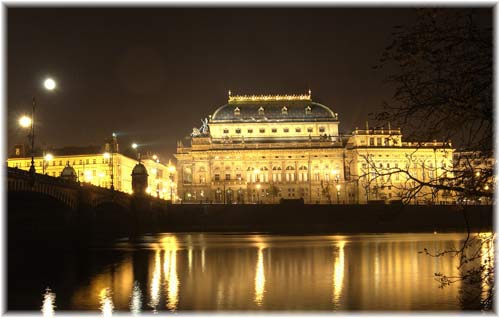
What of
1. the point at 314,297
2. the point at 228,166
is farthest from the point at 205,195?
the point at 314,297

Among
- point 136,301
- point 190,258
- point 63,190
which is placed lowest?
point 136,301

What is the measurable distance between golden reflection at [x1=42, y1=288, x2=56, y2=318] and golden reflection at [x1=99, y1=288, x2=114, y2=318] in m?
2.05

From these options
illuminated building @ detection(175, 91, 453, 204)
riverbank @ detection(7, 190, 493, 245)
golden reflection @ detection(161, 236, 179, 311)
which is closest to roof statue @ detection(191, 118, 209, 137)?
illuminated building @ detection(175, 91, 453, 204)

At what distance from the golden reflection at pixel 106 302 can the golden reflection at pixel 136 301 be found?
88cm

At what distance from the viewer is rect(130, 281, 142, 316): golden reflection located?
29538mm

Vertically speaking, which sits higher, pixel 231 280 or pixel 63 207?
pixel 63 207

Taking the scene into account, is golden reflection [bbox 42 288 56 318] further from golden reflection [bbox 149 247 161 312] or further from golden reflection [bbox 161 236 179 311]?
golden reflection [bbox 161 236 179 311]

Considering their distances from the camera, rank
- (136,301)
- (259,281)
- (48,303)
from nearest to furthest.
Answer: (48,303)
(136,301)
(259,281)

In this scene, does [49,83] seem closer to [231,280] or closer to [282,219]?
[231,280]

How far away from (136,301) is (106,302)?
1.31 meters

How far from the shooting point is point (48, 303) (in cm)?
3162

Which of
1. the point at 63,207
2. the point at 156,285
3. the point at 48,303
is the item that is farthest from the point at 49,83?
the point at 63,207

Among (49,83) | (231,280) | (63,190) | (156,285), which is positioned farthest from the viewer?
(63,190)

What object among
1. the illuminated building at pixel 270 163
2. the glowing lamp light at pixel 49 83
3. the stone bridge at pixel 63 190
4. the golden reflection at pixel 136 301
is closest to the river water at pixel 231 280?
the golden reflection at pixel 136 301
